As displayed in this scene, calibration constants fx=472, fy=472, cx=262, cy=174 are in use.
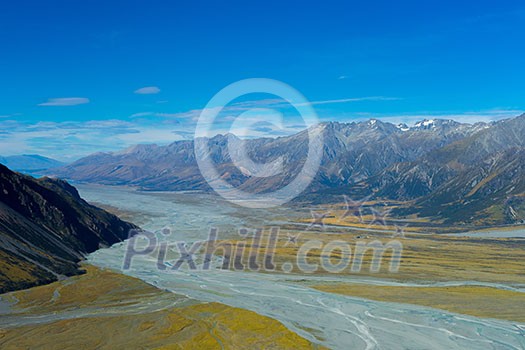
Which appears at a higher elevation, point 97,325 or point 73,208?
point 73,208

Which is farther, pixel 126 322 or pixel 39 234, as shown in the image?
pixel 39 234

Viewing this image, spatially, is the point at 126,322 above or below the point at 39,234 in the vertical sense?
below

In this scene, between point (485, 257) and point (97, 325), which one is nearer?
point (97, 325)

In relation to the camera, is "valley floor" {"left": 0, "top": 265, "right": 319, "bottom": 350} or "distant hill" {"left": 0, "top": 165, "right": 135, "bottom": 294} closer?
"valley floor" {"left": 0, "top": 265, "right": 319, "bottom": 350}

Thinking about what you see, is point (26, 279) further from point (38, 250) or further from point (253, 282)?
point (253, 282)

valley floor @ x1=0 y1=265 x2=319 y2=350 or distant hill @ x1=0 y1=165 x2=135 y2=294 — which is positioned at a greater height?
distant hill @ x1=0 y1=165 x2=135 y2=294

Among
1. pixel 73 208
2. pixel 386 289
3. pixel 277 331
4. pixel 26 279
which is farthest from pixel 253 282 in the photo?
pixel 73 208

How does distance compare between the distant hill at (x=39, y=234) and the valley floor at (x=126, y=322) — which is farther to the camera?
the distant hill at (x=39, y=234)

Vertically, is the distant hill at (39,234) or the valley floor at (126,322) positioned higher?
the distant hill at (39,234)
